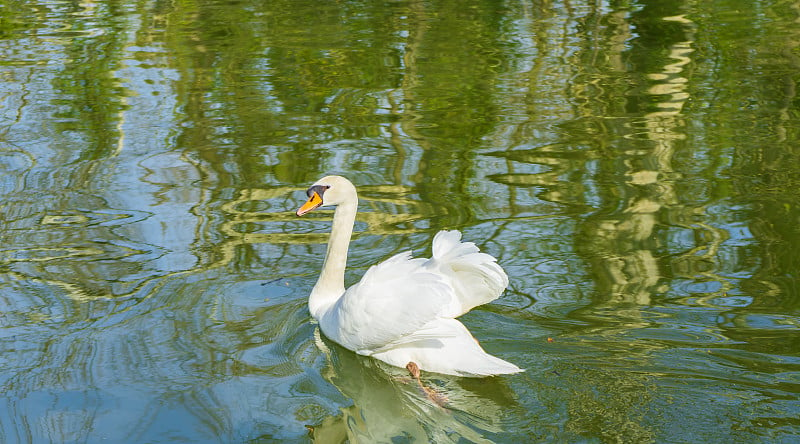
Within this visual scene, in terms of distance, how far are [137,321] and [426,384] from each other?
1.97m

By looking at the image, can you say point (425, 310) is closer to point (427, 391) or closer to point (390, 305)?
point (390, 305)

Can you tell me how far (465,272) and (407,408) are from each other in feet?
2.64

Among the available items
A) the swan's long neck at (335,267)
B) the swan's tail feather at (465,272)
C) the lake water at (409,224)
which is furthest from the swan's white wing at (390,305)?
the swan's long neck at (335,267)

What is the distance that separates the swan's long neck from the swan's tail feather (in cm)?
85

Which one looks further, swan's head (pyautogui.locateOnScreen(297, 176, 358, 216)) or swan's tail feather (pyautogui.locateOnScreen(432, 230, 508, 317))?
swan's head (pyautogui.locateOnScreen(297, 176, 358, 216))

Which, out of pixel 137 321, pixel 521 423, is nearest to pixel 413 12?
pixel 137 321

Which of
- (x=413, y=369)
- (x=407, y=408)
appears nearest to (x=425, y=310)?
(x=413, y=369)

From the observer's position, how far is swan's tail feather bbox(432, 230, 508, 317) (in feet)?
16.7

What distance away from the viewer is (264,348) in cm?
547

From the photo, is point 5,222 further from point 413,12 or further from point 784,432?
point 413,12

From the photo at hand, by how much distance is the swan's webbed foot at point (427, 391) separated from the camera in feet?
15.6

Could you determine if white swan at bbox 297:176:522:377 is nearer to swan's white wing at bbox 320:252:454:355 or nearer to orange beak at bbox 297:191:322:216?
swan's white wing at bbox 320:252:454:355

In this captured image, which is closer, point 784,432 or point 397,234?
point 784,432

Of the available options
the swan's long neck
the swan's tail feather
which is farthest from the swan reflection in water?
the swan's long neck
